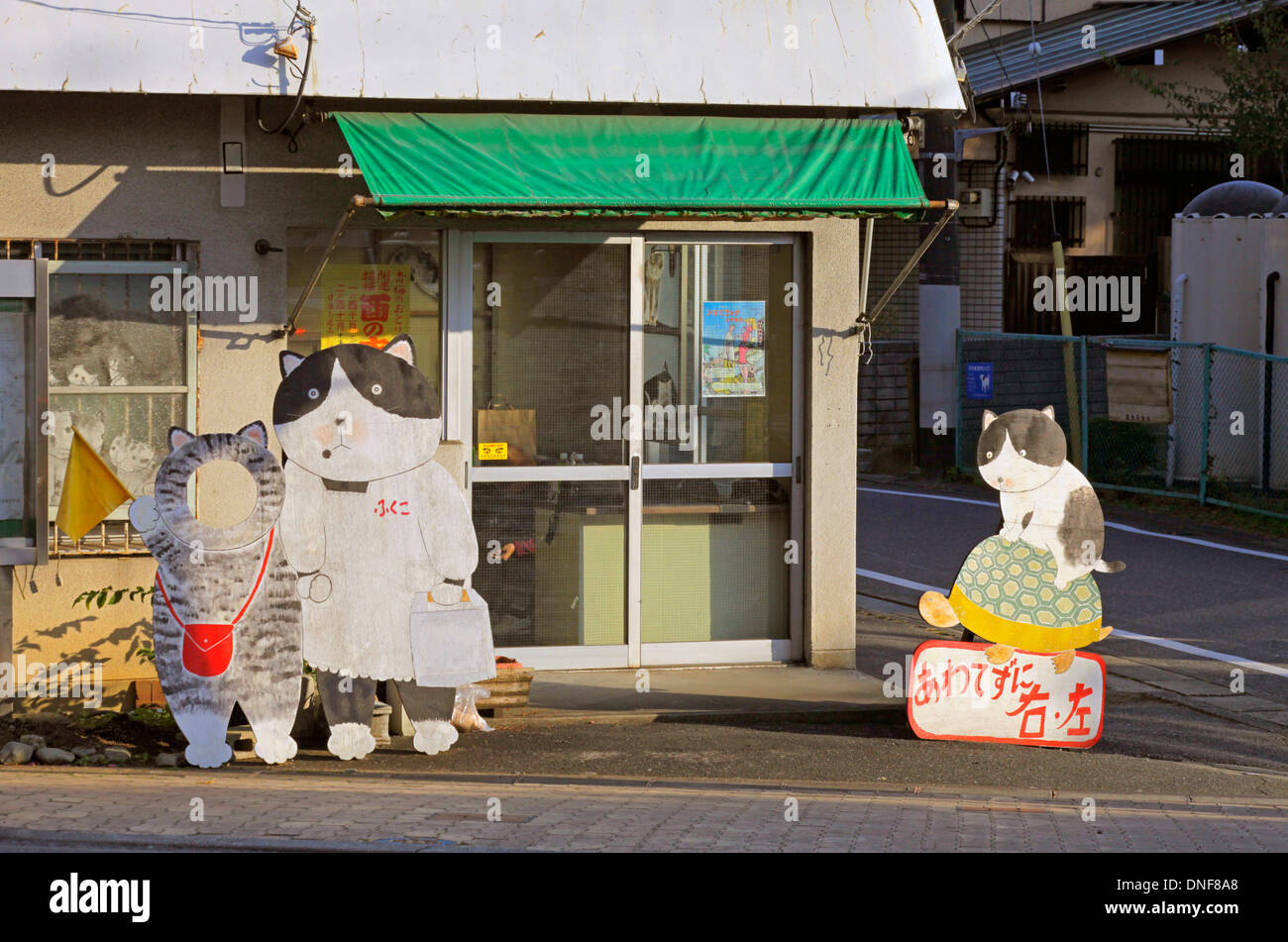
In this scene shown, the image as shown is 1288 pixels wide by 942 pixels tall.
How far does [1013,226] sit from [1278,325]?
10.1 m

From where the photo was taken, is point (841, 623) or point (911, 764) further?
point (841, 623)

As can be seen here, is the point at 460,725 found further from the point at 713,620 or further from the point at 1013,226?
the point at 1013,226

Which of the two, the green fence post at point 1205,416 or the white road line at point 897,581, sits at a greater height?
the green fence post at point 1205,416

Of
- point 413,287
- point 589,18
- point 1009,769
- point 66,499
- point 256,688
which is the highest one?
point 589,18

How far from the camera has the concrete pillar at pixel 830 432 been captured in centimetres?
927

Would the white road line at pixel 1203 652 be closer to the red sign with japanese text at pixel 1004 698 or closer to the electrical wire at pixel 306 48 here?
the red sign with japanese text at pixel 1004 698

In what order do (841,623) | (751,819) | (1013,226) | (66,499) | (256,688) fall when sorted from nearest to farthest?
1. (751,819)
2. (256,688)
3. (66,499)
4. (841,623)
5. (1013,226)

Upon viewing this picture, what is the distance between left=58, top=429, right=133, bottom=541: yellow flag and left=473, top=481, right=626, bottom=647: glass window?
7.17 ft

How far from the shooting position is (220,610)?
705 centimetres

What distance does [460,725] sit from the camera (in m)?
7.84

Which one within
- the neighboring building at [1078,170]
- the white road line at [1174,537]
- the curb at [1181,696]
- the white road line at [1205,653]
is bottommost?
the curb at [1181,696]

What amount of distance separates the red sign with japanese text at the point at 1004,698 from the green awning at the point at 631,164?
247 centimetres

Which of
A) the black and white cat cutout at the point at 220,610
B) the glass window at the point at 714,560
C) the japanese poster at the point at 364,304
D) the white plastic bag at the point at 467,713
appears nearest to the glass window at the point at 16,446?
the black and white cat cutout at the point at 220,610

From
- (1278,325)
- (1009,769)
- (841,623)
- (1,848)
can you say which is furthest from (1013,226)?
(1,848)
